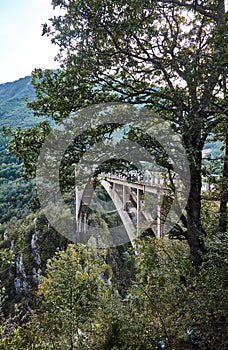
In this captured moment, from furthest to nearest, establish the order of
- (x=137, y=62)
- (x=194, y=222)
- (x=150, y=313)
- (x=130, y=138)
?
(x=194, y=222)
(x=130, y=138)
(x=137, y=62)
(x=150, y=313)

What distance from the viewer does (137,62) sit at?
11.5 feet

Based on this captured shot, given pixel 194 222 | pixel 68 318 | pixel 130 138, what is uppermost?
pixel 130 138

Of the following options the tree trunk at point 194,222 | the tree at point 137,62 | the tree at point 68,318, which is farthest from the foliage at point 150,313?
the tree at point 137,62

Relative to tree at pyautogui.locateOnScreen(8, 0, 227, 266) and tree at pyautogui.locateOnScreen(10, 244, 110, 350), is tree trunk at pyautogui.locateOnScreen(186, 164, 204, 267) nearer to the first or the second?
tree at pyautogui.locateOnScreen(8, 0, 227, 266)

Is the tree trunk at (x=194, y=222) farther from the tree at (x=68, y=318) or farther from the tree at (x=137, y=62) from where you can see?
the tree at (x=68, y=318)

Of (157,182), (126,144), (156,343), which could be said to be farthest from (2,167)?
(156,343)

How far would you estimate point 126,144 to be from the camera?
12.0ft

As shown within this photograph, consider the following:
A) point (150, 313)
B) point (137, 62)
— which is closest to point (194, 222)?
point (150, 313)

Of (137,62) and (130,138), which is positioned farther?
(130,138)

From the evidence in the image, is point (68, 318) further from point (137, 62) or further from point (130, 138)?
point (137, 62)

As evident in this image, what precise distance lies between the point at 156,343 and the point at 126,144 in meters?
2.42

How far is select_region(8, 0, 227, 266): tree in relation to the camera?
2.98 meters

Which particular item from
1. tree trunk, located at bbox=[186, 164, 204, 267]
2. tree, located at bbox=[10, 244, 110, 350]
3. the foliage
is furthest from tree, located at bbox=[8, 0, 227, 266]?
tree, located at bbox=[10, 244, 110, 350]

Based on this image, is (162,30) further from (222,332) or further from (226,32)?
(222,332)
